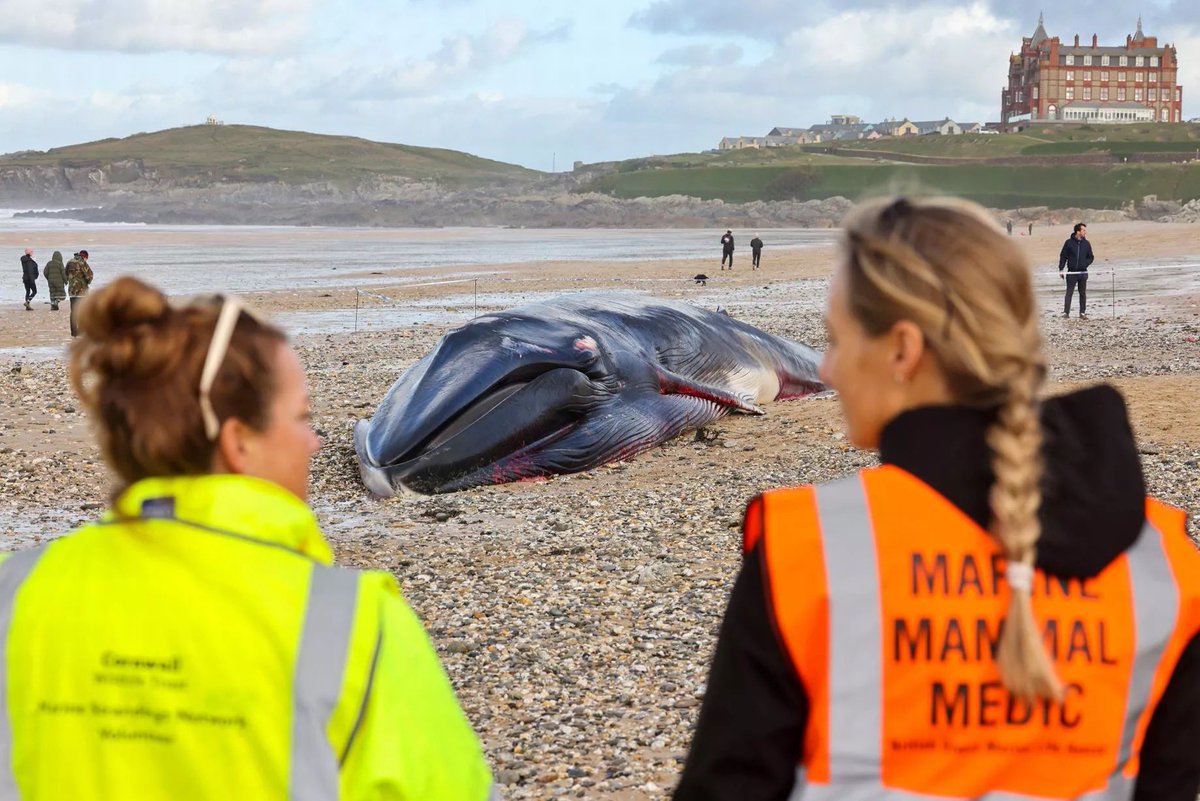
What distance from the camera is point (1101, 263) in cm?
3738

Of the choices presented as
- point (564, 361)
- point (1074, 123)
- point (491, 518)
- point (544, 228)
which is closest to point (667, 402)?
point (564, 361)

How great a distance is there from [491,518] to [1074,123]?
460ft

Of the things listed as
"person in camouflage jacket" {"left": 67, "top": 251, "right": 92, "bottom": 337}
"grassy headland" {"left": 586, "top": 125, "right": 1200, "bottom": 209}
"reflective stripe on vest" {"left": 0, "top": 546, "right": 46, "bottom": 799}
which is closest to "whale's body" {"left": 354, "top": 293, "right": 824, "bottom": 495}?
"reflective stripe on vest" {"left": 0, "top": 546, "right": 46, "bottom": 799}

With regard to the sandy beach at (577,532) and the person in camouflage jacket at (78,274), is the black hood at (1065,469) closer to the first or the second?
the sandy beach at (577,532)

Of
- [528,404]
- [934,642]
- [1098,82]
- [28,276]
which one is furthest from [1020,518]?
[1098,82]

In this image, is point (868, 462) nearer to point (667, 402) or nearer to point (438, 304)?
point (667, 402)

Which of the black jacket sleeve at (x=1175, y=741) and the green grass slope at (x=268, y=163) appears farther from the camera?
the green grass slope at (x=268, y=163)

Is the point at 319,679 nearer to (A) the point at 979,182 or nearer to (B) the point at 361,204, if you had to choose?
(A) the point at 979,182

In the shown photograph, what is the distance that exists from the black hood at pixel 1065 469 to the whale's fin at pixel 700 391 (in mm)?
9477

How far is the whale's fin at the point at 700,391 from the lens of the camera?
1138 cm

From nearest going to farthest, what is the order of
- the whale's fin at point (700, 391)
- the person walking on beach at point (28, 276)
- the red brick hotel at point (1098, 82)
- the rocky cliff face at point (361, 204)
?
the whale's fin at point (700, 391)
the person walking on beach at point (28, 276)
the rocky cliff face at point (361, 204)
the red brick hotel at point (1098, 82)

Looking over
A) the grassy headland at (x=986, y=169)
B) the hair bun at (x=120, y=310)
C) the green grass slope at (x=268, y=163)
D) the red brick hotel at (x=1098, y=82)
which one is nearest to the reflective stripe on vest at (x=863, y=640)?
the hair bun at (x=120, y=310)

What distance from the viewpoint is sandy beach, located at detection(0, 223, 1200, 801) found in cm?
481

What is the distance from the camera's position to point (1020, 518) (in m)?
1.70
